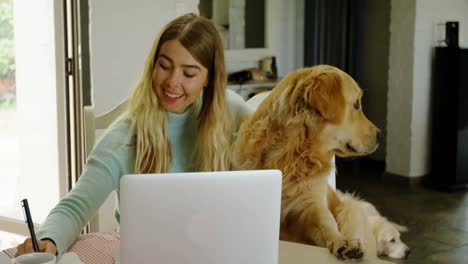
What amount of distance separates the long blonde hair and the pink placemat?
7.2 inches

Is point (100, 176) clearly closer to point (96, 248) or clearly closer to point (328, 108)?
point (96, 248)

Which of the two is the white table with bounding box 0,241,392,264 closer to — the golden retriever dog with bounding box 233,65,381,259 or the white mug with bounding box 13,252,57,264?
the golden retriever dog with bounding box 233,65,381,259

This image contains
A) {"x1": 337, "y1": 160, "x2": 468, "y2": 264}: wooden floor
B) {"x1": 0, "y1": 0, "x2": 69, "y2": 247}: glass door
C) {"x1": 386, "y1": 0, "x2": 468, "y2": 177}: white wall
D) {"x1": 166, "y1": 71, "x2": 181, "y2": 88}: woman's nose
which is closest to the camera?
{"x1": 166, "y1": 71, "x2": 181, "y2": 88}: woman's nose

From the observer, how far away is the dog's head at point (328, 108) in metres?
1.56

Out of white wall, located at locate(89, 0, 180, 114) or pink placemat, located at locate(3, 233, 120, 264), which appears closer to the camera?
pink placemat, located at locate(3, 233, 120, 264)

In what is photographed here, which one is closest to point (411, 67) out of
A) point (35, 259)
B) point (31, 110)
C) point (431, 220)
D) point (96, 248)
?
point (431, 220)

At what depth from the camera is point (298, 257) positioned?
1570 mm

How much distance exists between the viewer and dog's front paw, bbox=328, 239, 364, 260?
1564mm

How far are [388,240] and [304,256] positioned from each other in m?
0.28

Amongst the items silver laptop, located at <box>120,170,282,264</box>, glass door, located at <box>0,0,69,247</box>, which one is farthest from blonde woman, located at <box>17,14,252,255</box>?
glass door, located at <box>0,0,69,247</box>

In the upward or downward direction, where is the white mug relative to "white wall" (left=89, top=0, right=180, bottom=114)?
downward

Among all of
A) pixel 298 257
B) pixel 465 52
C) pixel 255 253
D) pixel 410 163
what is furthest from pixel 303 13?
pixel 255 253

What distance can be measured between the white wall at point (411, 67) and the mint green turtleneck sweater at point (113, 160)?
1752mm

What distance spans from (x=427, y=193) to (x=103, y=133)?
2298mm
